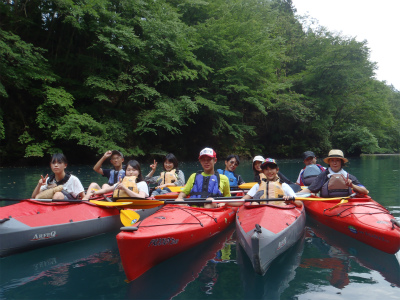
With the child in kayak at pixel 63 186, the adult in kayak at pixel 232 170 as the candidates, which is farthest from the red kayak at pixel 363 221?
the child in kayak at pixel 63 186

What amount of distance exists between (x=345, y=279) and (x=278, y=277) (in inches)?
25.3

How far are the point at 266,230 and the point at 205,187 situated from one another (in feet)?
4.75

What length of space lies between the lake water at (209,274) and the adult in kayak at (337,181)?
783 millimetres

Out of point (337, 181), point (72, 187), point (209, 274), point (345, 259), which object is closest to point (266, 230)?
point (209, 274)

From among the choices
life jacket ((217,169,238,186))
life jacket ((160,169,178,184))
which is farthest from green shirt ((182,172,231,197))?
life jacket ((160,169,178,184))

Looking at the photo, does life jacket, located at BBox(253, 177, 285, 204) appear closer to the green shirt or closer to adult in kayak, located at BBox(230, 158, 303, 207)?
adult in kayak, located at BBox(230, 158, 303, 207)

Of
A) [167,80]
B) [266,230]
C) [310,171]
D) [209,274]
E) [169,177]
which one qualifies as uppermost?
[167,80]

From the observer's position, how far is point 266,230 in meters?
3.06

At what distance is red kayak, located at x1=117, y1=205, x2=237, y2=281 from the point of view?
2781 millimetres

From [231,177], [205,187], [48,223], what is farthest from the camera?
[231,177]

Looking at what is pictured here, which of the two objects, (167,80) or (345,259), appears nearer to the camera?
(345,259)

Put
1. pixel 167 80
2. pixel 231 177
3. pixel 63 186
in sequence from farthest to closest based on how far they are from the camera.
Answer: pixel 167 80 → pixel 231 177 → pixel 63 186

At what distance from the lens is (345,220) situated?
158 inches

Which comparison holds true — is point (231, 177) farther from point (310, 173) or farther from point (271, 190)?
point (271, 190)
